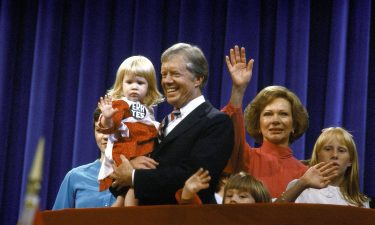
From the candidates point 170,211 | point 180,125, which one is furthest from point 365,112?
point 170,211

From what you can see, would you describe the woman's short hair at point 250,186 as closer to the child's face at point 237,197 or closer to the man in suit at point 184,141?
the child's face at point 237,197

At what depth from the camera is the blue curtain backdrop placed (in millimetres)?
3740

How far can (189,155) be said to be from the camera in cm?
194

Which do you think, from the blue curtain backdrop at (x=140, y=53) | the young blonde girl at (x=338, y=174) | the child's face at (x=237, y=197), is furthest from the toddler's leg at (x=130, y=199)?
the blue curtain backdrop at (x=140, y=53)

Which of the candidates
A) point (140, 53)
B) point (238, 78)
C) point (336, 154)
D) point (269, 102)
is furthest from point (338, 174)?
point (140, 53)

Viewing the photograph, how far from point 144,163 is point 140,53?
1959 mm

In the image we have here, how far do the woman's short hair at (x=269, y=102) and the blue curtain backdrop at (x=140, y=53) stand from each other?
1057mm

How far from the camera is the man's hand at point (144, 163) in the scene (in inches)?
80.6

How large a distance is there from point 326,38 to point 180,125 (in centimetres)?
206

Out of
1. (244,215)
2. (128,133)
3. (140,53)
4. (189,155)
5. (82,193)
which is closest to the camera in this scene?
(244,215)

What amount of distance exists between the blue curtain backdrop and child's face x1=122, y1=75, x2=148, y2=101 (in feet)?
4.54

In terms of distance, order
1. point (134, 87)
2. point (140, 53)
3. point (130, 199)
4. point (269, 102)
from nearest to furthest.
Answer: point (130, 199), point (134, 87), point (269, 102), point (140, 53)

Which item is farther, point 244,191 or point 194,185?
point 244,191

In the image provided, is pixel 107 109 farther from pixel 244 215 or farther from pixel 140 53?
pixel 140 53
